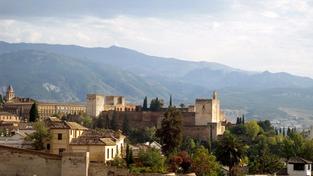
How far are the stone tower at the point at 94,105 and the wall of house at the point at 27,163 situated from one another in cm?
7404

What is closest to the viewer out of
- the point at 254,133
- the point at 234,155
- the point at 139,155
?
the point at 139,155

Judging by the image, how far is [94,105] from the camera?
116 metres

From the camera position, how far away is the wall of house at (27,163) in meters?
40.2

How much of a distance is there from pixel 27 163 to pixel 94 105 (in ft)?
249

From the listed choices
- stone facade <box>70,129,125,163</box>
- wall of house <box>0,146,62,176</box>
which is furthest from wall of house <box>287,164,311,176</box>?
wall of house <box>0,146,62,176</box>

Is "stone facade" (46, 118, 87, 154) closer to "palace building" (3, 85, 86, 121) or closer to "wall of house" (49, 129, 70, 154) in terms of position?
"wall of house" (49, 129, 70, 154)

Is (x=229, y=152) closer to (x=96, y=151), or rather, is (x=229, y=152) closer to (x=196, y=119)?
(x=96, y=151)

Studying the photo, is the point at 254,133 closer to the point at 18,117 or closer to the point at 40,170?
the point at 18,117

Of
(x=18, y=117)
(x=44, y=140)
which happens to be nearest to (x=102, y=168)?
(x=44, y=140)

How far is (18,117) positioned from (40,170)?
81119 mm

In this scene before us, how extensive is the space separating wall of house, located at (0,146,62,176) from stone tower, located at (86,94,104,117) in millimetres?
74039

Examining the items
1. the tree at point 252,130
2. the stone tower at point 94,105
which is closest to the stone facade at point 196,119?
the stone tower at point 94,105

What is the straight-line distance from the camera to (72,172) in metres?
39.5

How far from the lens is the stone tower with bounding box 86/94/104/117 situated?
115688mm
